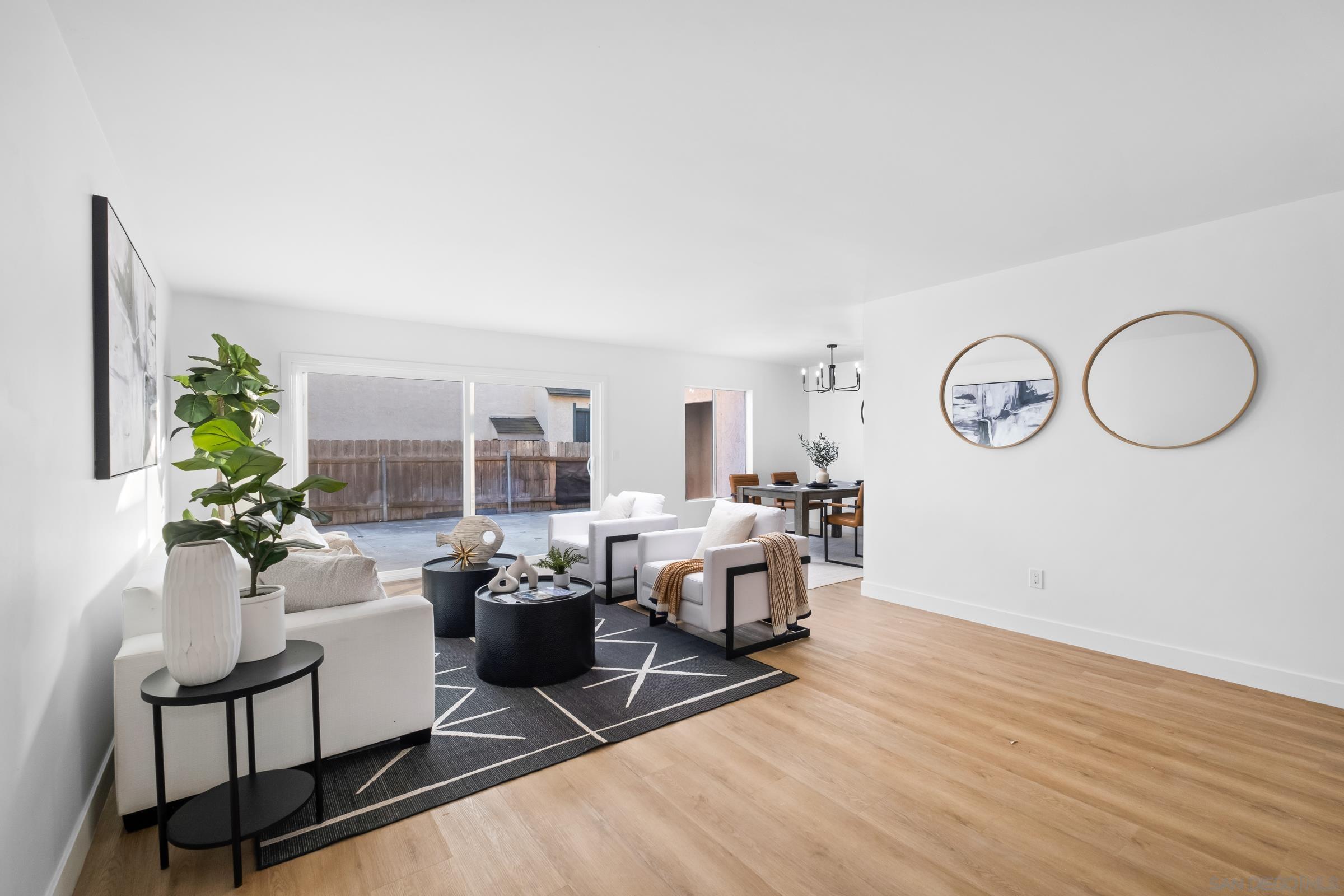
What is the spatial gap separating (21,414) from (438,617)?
9.30ft

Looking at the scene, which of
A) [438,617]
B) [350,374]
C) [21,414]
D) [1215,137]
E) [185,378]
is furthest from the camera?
[350,374]

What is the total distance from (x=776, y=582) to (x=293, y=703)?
8.43 ft

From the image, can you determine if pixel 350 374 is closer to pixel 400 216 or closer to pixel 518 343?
pixel 518 343

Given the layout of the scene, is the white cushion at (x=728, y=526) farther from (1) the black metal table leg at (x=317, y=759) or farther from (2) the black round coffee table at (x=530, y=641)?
(1) the black metal table leg at (x=317, y=759)

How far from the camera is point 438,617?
4.07 metres

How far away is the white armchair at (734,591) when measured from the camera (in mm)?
3637

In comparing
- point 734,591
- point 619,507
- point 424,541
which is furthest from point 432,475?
point 734,591

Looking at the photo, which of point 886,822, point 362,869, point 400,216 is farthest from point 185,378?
point 886,822

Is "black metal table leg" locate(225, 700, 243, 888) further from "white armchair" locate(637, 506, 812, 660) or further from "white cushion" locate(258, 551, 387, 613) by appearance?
"white armchair" locate(637, 506, 812, 660)

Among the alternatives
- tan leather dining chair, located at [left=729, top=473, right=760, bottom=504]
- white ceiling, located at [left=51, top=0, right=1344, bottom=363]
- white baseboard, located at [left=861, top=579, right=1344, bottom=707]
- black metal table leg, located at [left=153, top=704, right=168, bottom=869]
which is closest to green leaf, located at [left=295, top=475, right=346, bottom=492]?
black metal table leg, located at [left=153, top=704, right=168, bottom=869]

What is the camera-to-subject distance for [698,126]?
7.49ft

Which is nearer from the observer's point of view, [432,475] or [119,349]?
[119,349]

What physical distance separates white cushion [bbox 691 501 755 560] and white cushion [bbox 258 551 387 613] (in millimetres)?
2084

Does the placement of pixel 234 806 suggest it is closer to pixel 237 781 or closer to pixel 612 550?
pixel 237 781
